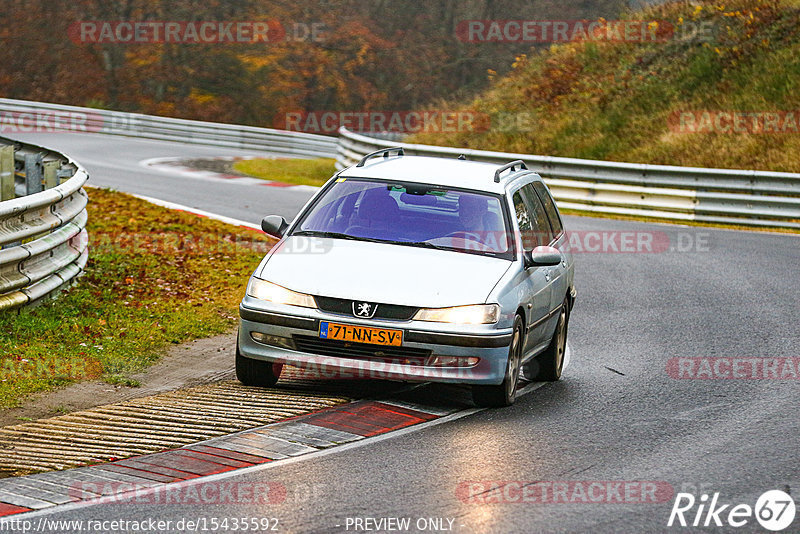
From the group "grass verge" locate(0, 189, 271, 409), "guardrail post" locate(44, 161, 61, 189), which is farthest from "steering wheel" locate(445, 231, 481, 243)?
"guardrail post" locate(44, 161, 61, 189)

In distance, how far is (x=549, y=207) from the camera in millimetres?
11000

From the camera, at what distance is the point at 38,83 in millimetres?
49875

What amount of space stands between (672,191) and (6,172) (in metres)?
13.7

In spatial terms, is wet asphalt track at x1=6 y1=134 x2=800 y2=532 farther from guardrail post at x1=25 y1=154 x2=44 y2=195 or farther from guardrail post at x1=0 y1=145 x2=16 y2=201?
guardrail post at x1=25 y1=154 x2=44 y2=195

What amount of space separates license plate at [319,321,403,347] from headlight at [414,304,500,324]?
0.69ft

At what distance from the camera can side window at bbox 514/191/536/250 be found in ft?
31.6

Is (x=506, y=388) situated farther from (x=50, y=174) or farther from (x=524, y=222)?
(x=50, y=174)

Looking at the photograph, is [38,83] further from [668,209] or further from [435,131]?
[668,209]

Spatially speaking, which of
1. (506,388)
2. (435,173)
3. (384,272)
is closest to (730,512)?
(506,388)

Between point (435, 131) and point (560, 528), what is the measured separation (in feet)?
94.0

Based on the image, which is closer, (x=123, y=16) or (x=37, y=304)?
(x=37, y=304)

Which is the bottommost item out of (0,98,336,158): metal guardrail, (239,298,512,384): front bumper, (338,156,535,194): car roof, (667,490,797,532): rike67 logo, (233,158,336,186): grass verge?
(233,158,336,186): grass verge

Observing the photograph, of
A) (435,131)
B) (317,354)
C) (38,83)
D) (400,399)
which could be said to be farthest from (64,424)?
(38,83)

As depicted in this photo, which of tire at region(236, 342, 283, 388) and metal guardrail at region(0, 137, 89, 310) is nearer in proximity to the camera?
tire at region(236, 342, 283, 388)
